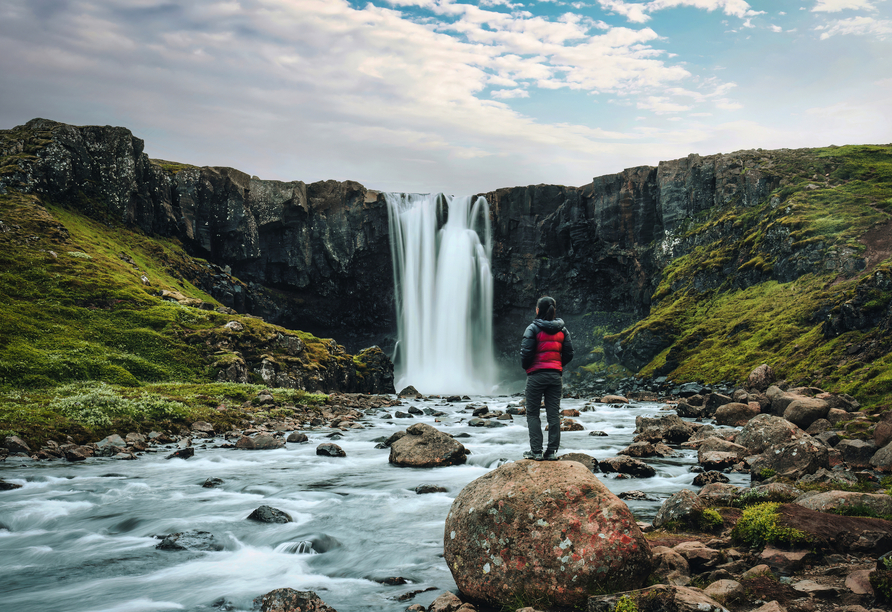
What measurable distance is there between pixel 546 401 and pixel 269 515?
8.20m

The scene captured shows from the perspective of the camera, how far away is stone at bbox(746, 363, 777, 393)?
124 ft

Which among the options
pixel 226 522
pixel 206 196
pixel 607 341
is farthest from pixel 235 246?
pixel 226 522

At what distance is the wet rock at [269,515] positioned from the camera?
45.2 ft

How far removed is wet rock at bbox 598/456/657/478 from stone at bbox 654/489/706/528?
20.4ft

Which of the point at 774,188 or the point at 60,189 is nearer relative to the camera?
the point at 60,189

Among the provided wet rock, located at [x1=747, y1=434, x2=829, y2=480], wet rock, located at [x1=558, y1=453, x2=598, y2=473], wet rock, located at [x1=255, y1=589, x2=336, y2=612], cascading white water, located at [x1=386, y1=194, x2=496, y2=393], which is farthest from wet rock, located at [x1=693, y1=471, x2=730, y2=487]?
cascading white water, located at [x1=386, y1=194, x2=496, y2=393]

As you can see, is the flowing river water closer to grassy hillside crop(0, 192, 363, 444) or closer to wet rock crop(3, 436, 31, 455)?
wet rock crop(3, 436, 31, 455)

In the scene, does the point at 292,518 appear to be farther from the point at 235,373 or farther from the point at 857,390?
the point at 235,373

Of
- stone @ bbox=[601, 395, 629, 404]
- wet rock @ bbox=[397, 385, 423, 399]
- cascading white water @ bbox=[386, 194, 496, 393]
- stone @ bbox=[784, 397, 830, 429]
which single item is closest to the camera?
stone @ bbox=[784, 397, 830, 429]

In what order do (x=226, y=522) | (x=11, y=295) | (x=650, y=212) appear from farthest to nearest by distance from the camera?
(x=650, y=212)
(x=11, y=295)
(x=226, y=522)

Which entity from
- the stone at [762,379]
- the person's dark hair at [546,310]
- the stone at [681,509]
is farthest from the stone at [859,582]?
the stone at [762,379]

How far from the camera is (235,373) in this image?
142ft

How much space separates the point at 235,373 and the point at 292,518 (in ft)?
106

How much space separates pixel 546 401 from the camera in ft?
36.8
